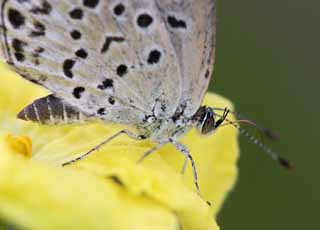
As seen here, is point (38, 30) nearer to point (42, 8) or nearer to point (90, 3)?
point (42, 8)

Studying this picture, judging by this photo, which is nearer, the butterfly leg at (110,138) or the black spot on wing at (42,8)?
the black spot on wing at (42,8)

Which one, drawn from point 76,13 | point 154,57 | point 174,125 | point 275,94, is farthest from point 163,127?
point 275,94

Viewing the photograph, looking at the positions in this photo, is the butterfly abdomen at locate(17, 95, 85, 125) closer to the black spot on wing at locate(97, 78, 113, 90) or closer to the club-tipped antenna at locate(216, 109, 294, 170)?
the black spot on wing at locate(97, 78, 113, 90)

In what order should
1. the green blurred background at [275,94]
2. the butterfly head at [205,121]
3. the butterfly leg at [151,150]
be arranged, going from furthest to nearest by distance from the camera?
1. the green blurred background at [275,94]
2. the butterfly head at [205,121]
3. the butterfly leg at [151,150]

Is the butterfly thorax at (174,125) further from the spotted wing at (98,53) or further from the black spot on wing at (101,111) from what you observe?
the black spot on wing at (101,111)

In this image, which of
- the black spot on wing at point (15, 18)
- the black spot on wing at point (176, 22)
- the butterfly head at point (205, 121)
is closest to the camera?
the black spot on wing at point (15, 18)

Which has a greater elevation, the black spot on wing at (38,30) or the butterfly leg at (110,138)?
the black spot on wing at (38,30)

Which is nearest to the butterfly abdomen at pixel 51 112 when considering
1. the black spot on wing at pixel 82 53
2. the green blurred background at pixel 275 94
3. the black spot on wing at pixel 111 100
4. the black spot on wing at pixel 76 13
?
the black spot on wing at pixel 111 100
